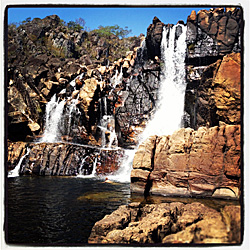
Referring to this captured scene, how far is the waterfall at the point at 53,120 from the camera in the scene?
1827cm

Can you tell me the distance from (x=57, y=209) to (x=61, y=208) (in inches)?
5.6

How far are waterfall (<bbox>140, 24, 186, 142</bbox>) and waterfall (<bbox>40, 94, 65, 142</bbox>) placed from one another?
7.01 metres

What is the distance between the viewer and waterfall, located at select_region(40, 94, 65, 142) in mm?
18266

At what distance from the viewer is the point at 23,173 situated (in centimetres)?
1297

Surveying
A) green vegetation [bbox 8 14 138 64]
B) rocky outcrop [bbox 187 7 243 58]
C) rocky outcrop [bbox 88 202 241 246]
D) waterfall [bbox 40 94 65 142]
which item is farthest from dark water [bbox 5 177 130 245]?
green vegetation [bbox 8 14 138 64]

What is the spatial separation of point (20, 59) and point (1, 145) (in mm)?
20216

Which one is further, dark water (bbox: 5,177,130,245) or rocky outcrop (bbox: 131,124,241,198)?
rocky outcrop (bbox: 131,124,241,198)

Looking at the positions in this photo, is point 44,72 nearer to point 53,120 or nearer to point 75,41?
point 53,120

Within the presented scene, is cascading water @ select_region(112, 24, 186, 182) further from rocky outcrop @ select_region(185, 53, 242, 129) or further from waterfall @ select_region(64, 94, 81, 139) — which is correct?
waterfall @ select_region(64, 94, 81, 139)

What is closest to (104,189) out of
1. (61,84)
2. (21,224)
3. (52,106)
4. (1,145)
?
(21,224)

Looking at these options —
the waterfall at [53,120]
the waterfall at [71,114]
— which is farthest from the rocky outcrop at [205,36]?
the waterfall at [53,120]

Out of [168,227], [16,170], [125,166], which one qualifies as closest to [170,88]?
[125,166]

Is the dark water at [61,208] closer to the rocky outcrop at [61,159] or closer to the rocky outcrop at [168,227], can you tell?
the rocky outcrop at [168,227]

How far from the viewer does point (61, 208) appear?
21.4 feet
